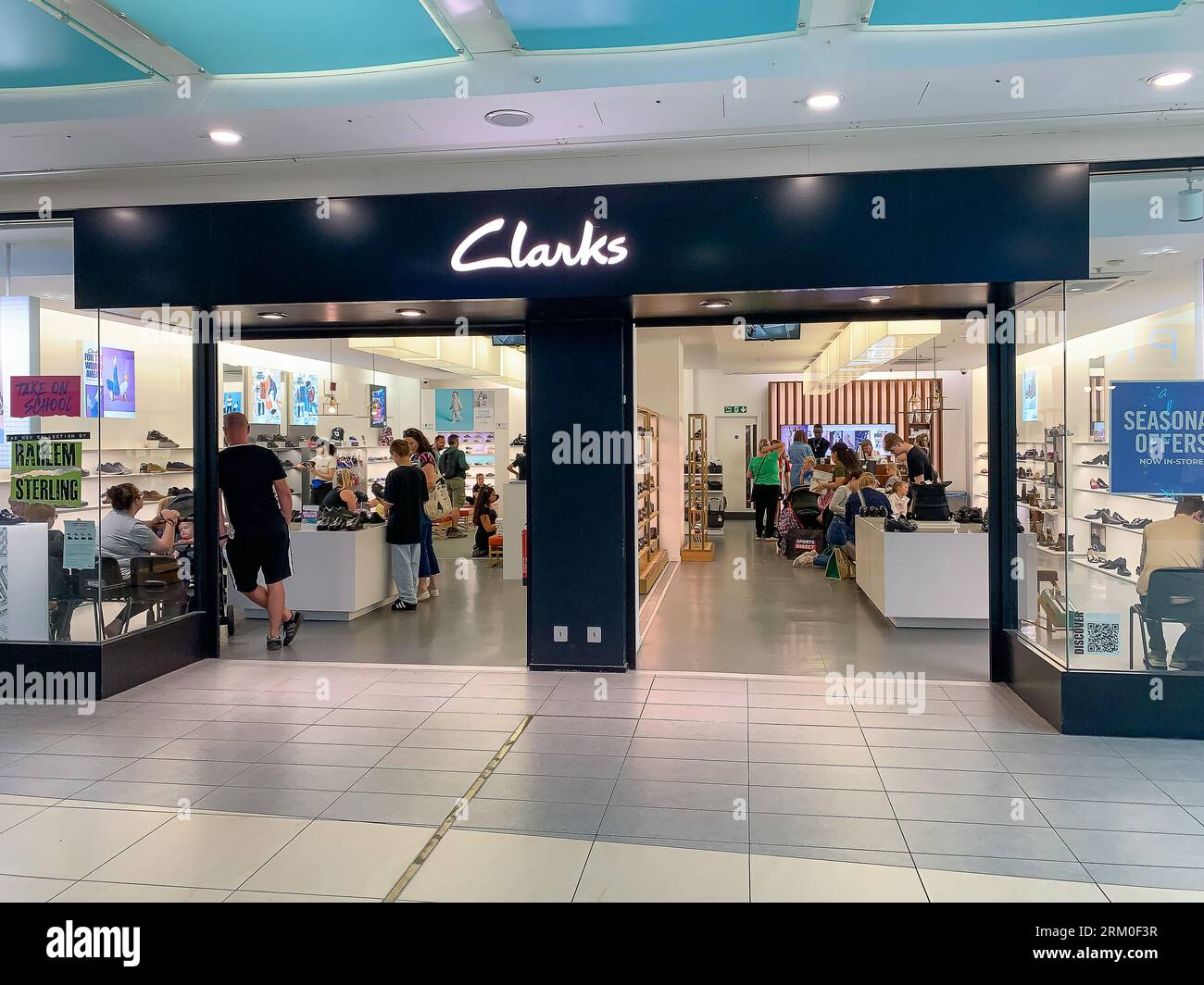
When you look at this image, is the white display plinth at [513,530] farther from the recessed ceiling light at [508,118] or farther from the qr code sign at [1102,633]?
the qr code sign at [1102,633]

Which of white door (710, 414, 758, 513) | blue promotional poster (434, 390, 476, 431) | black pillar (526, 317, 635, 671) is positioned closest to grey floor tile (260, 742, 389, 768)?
black pillar (526, 317, 635, 671)

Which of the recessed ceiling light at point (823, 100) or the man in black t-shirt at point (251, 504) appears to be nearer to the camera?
the recessed ceiling light at point (823, 100)

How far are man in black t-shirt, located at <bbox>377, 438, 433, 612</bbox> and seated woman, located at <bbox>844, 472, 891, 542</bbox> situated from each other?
451 centimetres

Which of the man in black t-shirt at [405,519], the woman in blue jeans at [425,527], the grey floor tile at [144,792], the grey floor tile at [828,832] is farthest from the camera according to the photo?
the woman in blue jeans at [425,527]

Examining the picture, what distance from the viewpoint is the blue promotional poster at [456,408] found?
618 inches

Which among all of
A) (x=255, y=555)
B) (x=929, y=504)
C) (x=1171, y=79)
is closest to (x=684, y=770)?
(x=255, y=555)

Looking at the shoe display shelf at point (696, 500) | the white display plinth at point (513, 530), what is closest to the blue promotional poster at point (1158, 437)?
the white display plinth at point (513, 530)

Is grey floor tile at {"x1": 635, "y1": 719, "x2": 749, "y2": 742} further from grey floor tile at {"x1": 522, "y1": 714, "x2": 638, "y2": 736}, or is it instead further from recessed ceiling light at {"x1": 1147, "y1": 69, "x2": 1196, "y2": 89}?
recessed ceiling light at {"x1": 1147, "y1": 69, "x2": 1196, "y2": 89}

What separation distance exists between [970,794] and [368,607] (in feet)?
19.1

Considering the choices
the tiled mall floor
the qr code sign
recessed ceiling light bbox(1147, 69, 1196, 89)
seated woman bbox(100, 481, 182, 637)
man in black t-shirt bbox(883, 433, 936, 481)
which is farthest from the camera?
man in black t-shirt bbox(883, 433, 936, 481)

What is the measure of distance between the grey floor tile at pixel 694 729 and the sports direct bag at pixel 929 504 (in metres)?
4.24

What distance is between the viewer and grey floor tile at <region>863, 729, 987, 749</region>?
14.5 feet

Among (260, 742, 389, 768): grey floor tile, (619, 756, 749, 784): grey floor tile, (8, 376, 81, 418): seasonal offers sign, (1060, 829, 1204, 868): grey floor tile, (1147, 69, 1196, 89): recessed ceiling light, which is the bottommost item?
(1060, 829, 1204, 868): grey floor tile

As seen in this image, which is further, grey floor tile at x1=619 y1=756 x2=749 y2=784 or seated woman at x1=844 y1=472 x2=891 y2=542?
seated woman at x1=844 y1=472 x2=891 y2=542
